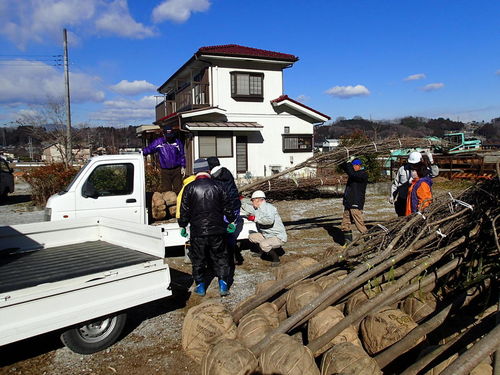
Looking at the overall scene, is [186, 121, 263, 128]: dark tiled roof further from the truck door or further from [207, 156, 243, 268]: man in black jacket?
[207, 156, 243, 268]: man in black jacket

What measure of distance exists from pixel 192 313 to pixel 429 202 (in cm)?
369

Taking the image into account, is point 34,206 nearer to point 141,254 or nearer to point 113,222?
point 113,222

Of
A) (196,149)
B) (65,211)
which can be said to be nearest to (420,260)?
(65,211)

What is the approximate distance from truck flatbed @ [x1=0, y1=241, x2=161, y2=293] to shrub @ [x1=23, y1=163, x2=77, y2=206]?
9629 mm

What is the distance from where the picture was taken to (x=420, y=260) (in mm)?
4398

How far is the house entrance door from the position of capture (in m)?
20.8

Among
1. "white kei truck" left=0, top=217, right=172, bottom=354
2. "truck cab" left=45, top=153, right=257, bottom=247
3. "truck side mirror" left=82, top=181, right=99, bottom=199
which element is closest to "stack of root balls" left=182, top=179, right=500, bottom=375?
"white kei truck" left=0, top=217, right=172, bottom=354

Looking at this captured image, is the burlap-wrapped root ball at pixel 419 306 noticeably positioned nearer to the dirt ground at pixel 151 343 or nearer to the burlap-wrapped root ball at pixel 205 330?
the burlap-wrapped root ball at pixel 205 330

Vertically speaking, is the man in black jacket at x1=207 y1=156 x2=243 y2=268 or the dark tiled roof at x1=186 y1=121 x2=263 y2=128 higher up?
the dark tiled roof at x1=186 y1=121 x2=263 y2=128

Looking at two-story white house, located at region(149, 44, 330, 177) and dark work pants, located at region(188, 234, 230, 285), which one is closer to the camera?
dark work pants, located at region(188, 234, 230, 285)

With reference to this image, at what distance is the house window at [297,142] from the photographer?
845 inches

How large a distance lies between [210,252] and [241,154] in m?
15.6

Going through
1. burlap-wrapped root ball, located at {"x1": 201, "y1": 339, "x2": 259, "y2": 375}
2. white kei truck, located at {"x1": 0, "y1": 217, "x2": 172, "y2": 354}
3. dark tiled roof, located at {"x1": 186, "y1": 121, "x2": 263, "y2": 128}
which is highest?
dark tiled roof, located at {"x1": 186, "y1": 121, "x2": 263, "y2": 128}

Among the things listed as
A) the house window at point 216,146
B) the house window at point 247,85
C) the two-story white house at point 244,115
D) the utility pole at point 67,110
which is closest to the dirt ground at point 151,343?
the house window at point 216,146
